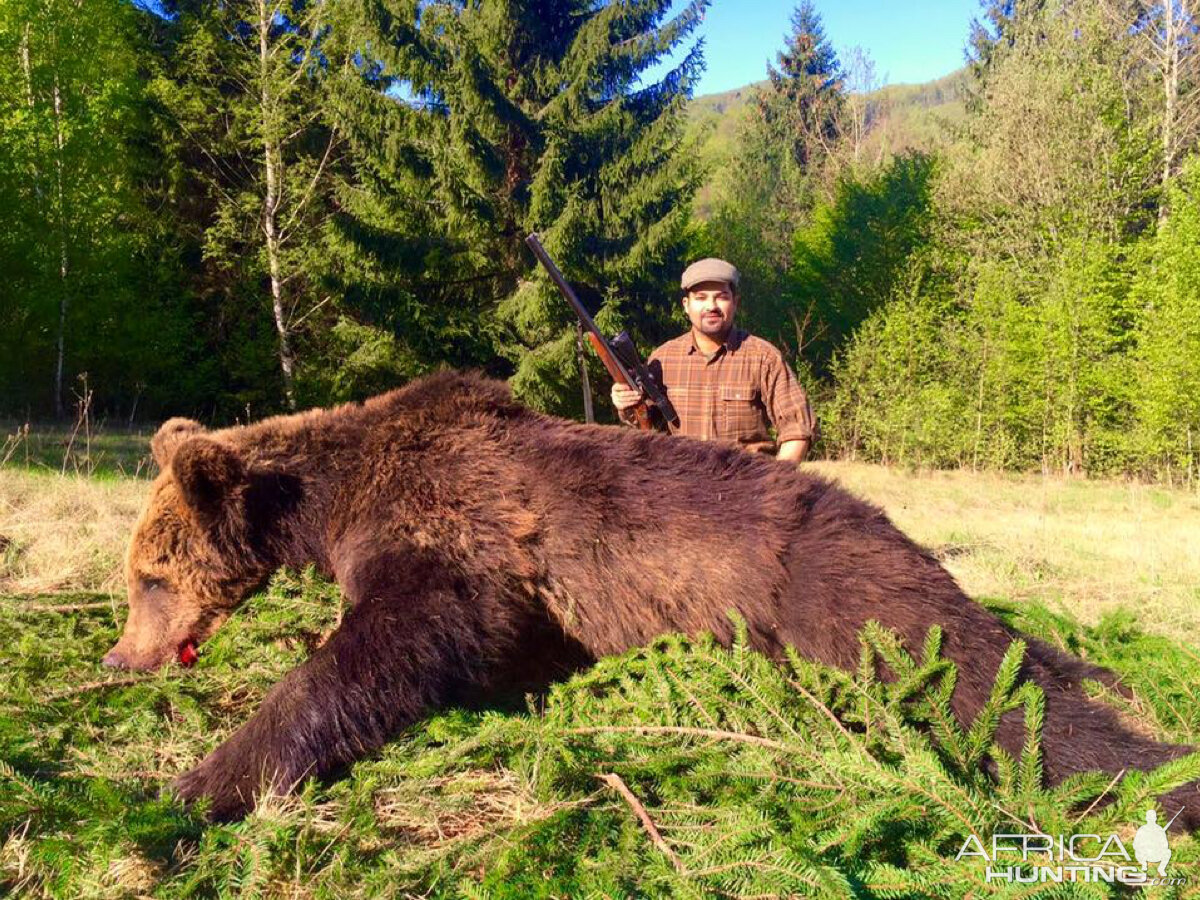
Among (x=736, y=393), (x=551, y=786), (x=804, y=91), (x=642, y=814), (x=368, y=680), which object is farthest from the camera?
(x=804, y=91)

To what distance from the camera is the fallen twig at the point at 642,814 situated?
73.5 inches

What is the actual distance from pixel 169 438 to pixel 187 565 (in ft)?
2.66

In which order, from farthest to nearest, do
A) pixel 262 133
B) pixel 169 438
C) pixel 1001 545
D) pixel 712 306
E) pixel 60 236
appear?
pixel 262 133, pixel 60 236, pixel 1001 545, pixel 712 306, pixel 169 438

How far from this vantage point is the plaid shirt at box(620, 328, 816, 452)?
18.1ft

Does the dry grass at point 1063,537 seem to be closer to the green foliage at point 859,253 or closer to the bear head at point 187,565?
the bear head at point 187,565

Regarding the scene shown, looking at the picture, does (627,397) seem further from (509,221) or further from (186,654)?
(509,221)

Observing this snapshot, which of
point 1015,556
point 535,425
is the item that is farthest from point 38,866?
point 1015,556

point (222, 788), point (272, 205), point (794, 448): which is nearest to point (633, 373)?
point (794, 448)

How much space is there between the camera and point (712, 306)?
18.2ft

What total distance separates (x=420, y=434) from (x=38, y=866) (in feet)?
6.40

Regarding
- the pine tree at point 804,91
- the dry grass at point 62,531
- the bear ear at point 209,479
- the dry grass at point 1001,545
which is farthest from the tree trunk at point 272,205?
the pine tree at point 804,91

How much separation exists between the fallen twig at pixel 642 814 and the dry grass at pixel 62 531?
3481mm

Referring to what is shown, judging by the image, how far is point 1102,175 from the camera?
19797mm

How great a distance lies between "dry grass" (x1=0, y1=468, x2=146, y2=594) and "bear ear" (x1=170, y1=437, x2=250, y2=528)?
170 centimetres
